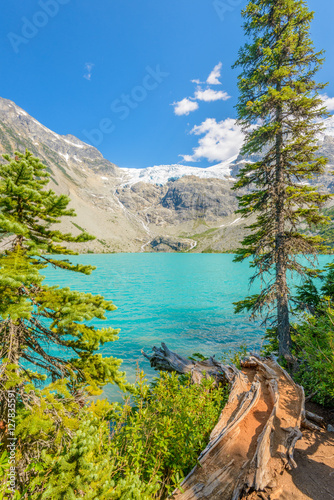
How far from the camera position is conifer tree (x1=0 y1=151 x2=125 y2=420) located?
11.4ft

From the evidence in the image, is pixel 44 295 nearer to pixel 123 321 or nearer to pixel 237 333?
pixel 237 333

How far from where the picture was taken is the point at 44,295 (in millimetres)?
3988

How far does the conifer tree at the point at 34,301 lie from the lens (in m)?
3.48

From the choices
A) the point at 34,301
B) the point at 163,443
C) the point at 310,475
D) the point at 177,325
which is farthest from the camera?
the point at 177,325

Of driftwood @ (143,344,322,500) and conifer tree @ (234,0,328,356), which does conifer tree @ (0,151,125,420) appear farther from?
conifer tree @ (234,0,328,356)

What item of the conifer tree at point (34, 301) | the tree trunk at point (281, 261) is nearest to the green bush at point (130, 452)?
the conifer tree at point (34, 301)

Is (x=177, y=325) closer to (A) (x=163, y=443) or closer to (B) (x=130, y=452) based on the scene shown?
(A) (x=163, y=443)

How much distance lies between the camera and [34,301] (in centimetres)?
390

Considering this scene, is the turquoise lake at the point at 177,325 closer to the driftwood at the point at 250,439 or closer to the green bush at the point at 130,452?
the green bush at the point at 130,452

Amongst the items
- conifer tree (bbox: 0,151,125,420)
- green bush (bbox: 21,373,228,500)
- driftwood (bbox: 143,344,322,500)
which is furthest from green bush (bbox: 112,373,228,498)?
conifer tree (bbox: 0,151,125,420)

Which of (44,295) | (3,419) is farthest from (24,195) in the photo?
(3,419)

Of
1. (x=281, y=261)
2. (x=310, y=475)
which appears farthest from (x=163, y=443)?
(x=281, y=261)

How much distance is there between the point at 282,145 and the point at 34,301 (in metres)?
13.5

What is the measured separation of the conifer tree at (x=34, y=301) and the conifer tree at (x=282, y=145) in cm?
935
